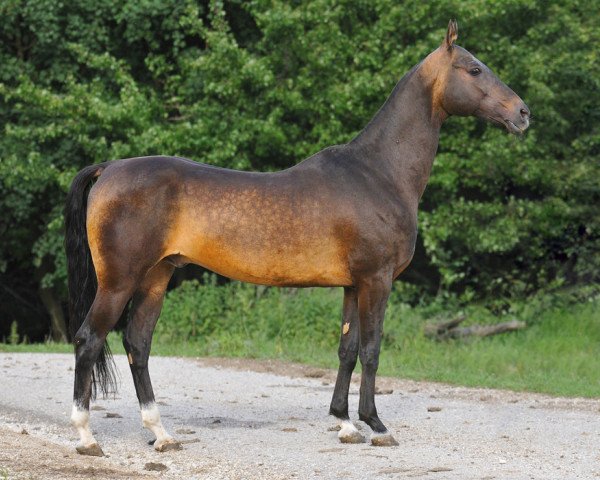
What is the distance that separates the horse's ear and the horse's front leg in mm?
1747

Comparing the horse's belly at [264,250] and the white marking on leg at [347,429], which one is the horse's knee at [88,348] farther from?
the white marking on leg at [347,429]

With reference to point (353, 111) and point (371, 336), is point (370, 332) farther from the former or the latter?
point (353, 111)

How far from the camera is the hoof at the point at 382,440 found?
285 inches

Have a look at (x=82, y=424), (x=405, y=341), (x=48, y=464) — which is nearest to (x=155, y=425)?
(x=82, y=424)

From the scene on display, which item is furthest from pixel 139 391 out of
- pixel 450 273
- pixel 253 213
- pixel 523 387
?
pixel 450 273

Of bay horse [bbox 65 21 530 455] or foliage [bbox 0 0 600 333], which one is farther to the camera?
foliage [bbox 0 0 600 333]

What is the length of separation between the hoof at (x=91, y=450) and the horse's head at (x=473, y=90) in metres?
3.48

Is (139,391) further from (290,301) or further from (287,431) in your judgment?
(290,301)

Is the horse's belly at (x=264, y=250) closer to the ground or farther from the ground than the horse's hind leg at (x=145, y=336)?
farther from the ground

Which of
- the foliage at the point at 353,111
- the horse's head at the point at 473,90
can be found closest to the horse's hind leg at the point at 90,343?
the horse's head at the point at 473,90

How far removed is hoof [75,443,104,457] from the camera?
22.6 feet

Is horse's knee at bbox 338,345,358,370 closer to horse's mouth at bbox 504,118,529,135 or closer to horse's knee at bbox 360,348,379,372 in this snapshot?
horse's knee at bbox 360,348,379,372

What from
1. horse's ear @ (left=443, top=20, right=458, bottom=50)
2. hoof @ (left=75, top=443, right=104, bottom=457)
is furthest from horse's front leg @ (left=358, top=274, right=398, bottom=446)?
hoof @ (left=75, top=443, right=104, bottom=457)

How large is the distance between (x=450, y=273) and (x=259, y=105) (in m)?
4.32
